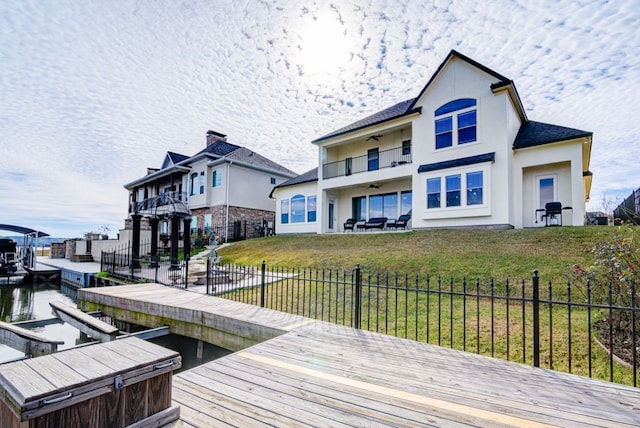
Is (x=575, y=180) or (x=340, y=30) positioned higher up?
(x=340, y=30)

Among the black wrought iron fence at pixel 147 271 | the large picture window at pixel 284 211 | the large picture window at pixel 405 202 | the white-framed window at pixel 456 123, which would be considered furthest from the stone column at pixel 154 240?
the white-framed window at pixel 456 123

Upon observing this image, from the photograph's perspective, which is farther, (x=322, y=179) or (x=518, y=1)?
(x=322, y=179)

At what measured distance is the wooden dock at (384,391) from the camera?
2629 mm

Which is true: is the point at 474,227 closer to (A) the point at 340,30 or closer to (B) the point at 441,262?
(B) the point at 441,262

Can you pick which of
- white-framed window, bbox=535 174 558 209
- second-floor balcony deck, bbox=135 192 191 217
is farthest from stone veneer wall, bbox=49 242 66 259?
white-framed window, bbox=535 174 558 209

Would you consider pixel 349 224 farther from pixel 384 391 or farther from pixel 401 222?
pixel 384 391

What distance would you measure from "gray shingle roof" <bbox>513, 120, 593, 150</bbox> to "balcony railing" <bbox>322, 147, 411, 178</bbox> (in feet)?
18.3

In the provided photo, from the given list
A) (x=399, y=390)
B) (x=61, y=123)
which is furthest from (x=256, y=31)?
(x=61, y=123)

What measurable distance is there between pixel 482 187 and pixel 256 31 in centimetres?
1143

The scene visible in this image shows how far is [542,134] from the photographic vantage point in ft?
47.2

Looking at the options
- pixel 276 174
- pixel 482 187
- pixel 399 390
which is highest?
pixel 276 174

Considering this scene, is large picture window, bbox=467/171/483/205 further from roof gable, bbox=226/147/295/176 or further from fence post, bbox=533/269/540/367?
roof gable, bbox=226/147/295/176

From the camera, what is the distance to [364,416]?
265cm

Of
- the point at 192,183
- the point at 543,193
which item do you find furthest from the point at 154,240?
the point at 543,193
